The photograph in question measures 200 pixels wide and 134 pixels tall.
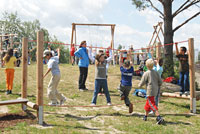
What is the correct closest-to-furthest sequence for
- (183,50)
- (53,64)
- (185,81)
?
(53,64) < (183,50) < (185,81)

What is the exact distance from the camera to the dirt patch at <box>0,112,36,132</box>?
15.1ft

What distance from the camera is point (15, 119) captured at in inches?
196

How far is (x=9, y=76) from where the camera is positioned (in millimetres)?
7691

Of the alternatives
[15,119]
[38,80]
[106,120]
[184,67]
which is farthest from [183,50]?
[15,119]

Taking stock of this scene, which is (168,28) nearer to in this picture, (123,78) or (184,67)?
(184,67)

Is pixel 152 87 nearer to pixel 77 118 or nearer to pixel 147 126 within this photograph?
pixel 147 126

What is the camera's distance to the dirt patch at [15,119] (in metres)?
4.59

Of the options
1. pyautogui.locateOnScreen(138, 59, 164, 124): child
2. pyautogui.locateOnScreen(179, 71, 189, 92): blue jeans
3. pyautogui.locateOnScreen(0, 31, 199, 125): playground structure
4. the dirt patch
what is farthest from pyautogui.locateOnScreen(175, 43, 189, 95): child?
the dirt patch

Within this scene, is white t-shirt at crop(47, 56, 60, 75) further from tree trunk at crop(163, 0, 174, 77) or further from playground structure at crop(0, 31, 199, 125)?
tree trunk at crop(163, 0, 174, 77)

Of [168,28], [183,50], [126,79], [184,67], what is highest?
[168,28]

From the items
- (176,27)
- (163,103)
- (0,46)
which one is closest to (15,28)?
(0,46)

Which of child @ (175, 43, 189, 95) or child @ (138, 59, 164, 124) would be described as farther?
child @ (175, 43, 189, 95)

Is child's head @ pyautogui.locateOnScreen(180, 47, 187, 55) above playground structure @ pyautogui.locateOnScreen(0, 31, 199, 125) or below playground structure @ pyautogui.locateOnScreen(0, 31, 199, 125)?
above

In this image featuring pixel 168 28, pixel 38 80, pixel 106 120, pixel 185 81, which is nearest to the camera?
pixel 38 80
